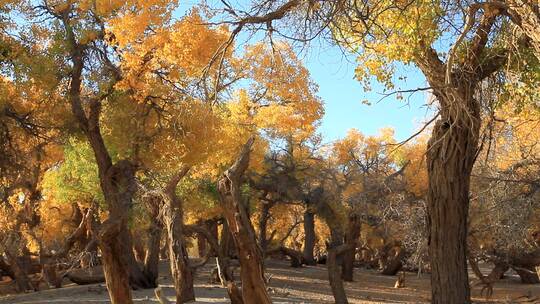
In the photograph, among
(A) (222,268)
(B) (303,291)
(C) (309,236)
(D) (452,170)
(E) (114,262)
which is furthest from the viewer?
(C) (309,236)

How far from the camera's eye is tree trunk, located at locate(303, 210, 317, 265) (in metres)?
34.1

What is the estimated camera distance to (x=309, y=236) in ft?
116

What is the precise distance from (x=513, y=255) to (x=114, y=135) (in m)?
12.8

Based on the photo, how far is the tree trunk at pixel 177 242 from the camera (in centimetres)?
1270

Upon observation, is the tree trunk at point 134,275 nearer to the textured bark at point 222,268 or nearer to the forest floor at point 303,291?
the forest floor at point 303,291

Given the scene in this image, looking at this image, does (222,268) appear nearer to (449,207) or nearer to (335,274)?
(335,274)

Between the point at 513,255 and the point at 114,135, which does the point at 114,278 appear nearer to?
the point at 114,135

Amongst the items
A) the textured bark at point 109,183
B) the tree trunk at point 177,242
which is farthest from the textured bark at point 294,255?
the textured bark at point 109,183

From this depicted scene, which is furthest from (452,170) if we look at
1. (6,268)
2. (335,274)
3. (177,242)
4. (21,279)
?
(6,268)

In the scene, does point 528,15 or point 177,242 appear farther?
point 177,242

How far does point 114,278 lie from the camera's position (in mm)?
11227

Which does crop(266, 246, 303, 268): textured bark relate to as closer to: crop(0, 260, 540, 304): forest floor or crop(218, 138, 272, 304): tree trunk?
crop(0, 260, 540, 304): forest floor

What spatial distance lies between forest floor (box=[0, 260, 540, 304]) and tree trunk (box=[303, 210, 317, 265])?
6.20ft

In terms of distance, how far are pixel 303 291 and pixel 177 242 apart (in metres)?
10.7
